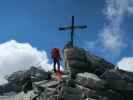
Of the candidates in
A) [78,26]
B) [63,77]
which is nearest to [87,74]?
[63,77]

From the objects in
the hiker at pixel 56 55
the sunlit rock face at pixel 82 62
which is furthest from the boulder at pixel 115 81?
the hiker at pixel 56 55

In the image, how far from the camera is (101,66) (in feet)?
216

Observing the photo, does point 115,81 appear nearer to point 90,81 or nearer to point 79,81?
point 90,81

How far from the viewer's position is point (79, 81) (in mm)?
60312

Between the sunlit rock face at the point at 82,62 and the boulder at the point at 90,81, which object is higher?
the sunlit rock face at the point at 82,62

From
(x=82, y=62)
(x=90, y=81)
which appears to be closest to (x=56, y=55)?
(x=90, y=81)

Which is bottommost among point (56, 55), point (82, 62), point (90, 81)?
point (90, 81)

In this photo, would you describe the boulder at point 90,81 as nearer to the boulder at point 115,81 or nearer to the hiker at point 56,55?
the boulder at point 115,81

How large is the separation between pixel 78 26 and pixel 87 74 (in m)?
10.3

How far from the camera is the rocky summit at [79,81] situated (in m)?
57.8

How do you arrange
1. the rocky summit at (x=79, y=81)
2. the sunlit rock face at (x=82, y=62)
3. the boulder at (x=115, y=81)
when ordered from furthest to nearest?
1. the sunlit rock face at (x=82, y=62)
2. the boulder at (x=115, y=81)
3. the rocky summit at (x=79, y=81)

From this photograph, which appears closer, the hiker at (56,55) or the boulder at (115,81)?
the hiker at (56,55)

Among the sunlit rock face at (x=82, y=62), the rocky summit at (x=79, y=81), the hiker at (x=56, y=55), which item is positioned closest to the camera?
the rocky summit at (x=79, y=81)

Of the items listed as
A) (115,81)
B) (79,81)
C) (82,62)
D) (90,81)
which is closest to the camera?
(90,81)
